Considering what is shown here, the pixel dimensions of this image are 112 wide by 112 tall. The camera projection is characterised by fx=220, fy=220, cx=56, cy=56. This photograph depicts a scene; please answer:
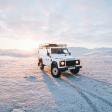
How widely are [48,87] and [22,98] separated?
9.49ft

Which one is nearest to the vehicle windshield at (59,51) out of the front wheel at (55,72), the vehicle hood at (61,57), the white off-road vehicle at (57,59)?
the white off-road vehicle at (57,59)

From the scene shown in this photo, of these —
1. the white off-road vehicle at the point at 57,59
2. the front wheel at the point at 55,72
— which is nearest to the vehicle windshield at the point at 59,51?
the white off-road vehicle at the point at 57,59

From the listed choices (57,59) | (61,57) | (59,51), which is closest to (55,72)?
(57,59)

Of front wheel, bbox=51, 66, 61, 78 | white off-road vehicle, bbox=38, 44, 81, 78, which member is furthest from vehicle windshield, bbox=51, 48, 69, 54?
front wheel, bbox=51, 66, 61, 78

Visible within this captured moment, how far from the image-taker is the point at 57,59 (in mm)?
16750

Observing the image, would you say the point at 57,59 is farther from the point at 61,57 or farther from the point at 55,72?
the point at 55,72

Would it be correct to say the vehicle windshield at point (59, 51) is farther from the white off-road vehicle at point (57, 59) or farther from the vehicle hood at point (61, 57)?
the vehicle hood at point (61, 57)

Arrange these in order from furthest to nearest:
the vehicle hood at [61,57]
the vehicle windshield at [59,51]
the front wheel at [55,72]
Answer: the vehicle windshield at [59,51] < the vehicle hood at [61,57] < the front wheel at [55,72]

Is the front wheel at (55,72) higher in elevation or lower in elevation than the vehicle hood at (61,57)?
lower

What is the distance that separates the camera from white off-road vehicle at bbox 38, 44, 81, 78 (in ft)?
54.0

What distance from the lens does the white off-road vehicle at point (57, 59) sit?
1645 cm

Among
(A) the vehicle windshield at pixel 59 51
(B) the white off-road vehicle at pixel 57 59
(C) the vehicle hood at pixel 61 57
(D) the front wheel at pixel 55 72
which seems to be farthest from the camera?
(A) the vehicle windshield at pixel 59 51

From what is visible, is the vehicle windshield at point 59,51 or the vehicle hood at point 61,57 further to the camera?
the vehicle windshield at point 59,51

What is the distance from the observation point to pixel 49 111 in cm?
827
